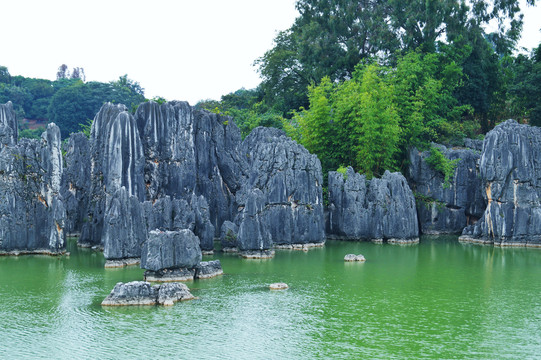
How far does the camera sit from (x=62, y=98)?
283 feet

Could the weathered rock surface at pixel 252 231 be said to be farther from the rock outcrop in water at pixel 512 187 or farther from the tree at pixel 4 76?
the tree at pixel 4 76

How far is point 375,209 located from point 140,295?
21695 mm

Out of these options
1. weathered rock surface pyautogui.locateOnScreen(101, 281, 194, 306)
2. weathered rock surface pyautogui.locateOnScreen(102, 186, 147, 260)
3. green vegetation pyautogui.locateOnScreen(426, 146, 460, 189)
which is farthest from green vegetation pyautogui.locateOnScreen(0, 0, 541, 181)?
weathered rock surface pyautogui.locateOnScreen(101, 281, 194, 306)

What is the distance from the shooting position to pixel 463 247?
3838 cm

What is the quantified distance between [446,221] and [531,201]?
267 inches

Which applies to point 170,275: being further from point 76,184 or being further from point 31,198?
point 76,184

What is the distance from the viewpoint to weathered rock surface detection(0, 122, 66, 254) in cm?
3278

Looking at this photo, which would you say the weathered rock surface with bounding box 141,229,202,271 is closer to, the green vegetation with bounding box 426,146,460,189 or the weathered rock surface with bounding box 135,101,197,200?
the weathered rock surface with bounding box 135,101,197,200

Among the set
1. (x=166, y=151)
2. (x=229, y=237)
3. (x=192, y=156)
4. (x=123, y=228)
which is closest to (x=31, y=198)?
(x=123, y=228)

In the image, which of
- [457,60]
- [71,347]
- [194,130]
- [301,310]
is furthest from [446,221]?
[71,347]

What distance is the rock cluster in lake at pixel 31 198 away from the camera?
32.8 metres

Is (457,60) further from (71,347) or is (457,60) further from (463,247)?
(71,347)

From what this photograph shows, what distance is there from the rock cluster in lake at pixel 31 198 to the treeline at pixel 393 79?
1423cm

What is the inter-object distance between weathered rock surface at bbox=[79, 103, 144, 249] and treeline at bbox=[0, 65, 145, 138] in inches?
1682
